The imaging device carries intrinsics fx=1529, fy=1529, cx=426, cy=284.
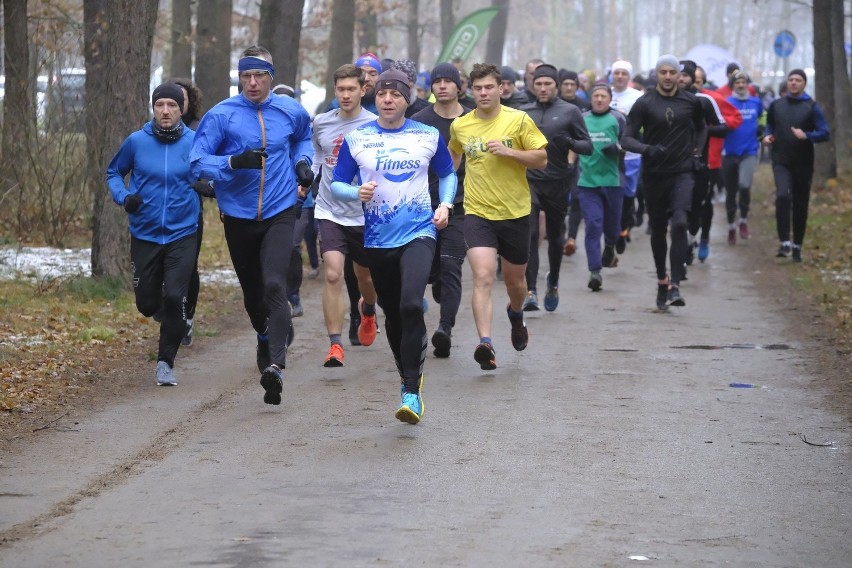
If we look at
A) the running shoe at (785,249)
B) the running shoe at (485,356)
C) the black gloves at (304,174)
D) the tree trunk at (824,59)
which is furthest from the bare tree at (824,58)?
the black gloves at (304,174)

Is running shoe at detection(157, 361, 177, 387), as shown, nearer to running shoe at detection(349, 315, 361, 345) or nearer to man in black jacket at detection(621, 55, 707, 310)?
running shoe at detection(349, 315, 361, 345)

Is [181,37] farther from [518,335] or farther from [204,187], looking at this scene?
[204,187]

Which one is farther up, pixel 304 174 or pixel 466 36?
pixel 466 36

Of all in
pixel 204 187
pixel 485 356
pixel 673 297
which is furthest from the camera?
pixel 673 297

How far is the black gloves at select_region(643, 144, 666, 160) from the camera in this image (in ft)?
45.3

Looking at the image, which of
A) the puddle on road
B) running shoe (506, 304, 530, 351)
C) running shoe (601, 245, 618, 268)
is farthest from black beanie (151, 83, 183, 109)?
running shoe (601, 245, 618, 268)

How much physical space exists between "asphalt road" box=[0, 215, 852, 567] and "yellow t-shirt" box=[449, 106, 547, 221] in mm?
1171

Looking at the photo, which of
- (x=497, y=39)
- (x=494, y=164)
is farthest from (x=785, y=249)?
(x=497, y=39)

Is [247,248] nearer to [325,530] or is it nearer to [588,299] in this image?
[325,530]

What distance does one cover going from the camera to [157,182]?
10.5 m

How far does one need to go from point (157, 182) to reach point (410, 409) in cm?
302

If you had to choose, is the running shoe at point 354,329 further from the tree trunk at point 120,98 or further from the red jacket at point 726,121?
the red jacket at point 726,121

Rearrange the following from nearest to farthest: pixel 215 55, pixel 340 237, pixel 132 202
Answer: pixel 132 202
pixel 340 237
pixel 215 55

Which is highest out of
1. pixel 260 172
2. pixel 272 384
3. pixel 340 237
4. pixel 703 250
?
pixel 260 172
